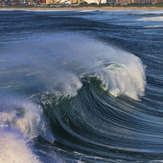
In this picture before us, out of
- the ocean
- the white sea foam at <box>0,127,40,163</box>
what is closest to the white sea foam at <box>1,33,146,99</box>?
the ocean

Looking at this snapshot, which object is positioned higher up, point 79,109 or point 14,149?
point 14,149

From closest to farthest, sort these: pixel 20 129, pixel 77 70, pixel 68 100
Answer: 1. pixel 20 129
2. pixel 68 100
3. pixel 77 70

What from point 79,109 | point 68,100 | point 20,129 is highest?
point 20,129

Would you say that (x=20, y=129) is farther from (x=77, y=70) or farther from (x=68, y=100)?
(x=77, y=70)

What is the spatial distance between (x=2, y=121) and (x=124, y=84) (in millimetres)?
6603

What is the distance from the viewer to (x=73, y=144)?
7.87 m

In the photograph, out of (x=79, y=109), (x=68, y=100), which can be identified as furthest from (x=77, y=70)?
(x=79, y=109)

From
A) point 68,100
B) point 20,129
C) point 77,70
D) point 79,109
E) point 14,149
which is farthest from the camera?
point 77,70

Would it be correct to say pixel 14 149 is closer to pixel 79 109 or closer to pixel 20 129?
pixel 20 129

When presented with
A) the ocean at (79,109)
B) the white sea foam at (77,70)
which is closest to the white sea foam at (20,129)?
the ocean at (79,109)

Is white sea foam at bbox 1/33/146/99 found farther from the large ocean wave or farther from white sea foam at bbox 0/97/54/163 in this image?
white sea foam at bbox 0/97/54/163

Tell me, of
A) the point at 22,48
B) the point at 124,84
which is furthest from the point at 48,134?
the point at 22,48

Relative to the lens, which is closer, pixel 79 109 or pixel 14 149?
pixel 14 149

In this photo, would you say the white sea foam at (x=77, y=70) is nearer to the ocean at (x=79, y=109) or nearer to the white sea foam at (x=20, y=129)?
the ocean at (x=79, y=109)
